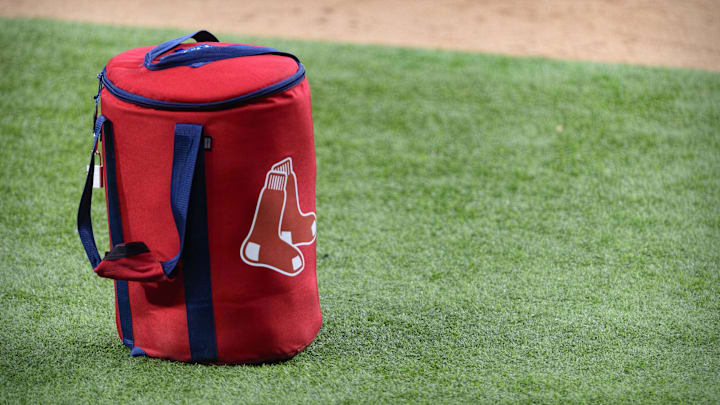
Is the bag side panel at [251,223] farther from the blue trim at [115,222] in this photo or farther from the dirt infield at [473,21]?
the dirt infield at [473,21]

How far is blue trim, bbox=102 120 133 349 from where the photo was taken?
2.09 meters

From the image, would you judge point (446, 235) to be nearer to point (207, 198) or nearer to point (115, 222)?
point (207, 198)

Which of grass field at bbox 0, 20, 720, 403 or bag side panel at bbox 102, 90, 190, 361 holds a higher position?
bag side panel at bbox 102, 90, 190, 361

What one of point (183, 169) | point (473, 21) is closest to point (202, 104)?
point (183, 169)

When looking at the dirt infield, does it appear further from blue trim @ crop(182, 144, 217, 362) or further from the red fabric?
blue trim @ crop(182, 144, 217, 362)

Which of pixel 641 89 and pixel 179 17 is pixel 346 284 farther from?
pixel 179 17

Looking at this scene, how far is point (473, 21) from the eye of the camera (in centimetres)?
599

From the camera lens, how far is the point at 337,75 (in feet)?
15.2

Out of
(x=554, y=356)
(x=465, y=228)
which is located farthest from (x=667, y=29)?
(x=554, y=356)

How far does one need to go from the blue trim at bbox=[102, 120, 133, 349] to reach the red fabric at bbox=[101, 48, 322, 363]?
0.06ft

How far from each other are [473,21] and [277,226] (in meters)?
4.35

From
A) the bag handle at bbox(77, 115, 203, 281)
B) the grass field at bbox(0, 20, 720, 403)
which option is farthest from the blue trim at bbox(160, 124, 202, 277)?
the grass field at bbox(0, 20, 720, 403)

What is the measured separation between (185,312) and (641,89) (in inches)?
137

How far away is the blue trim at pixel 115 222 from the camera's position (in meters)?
2.09
